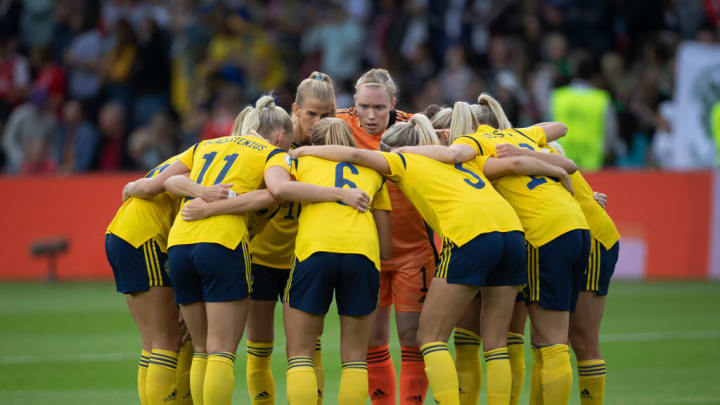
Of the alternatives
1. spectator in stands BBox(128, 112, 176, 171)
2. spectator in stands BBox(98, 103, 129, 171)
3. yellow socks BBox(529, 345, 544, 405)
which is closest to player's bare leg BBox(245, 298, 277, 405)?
yellow socks BBox(529, 345, 544, 405)

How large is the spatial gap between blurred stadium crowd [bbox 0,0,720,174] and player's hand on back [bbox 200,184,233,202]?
10.4 m

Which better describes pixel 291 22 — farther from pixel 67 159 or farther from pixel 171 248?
pixel 171 248

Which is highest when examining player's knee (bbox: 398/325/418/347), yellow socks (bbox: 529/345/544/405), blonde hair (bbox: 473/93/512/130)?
blonde hair (bbox: 473/93/512/130)

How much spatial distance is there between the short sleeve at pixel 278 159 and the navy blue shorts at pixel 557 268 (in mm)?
1761

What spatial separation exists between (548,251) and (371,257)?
120 cm

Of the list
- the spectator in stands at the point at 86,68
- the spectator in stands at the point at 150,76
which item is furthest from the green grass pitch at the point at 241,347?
the spectator in stands at the point at 86,68

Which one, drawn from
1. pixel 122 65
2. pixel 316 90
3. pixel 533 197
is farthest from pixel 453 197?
pixel 122 65

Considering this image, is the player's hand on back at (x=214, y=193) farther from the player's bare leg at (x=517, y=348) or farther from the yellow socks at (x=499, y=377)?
the player's bare leg at (x=517, y=348)

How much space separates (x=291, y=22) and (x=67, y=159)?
5244mm

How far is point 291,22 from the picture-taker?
65.3 feet

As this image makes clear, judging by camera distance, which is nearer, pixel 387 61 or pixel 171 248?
pixel 171 248

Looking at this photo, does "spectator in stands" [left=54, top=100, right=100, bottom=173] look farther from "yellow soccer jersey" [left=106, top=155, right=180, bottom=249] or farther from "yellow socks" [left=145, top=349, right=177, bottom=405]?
"yellow socks" [left=145, top=349, right=177, bottom=405]

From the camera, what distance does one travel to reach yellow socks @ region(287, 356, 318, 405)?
6137 mm

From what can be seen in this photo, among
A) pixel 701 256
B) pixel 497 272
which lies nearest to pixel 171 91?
pixel 701 256
